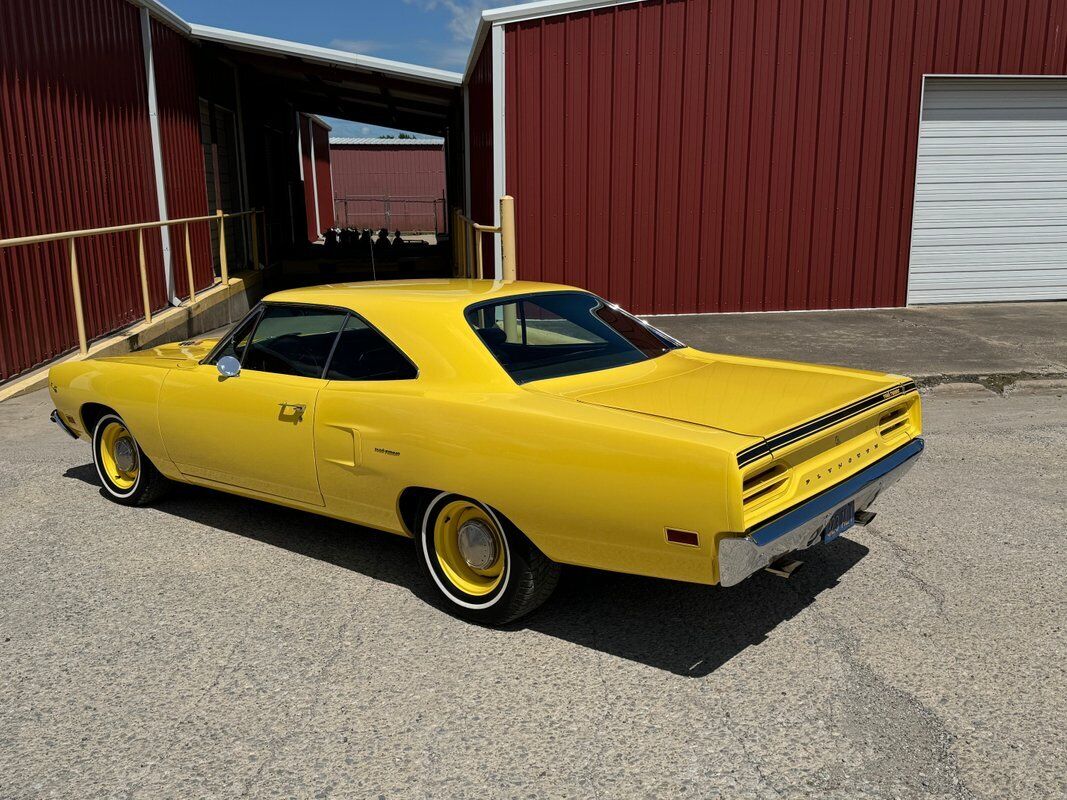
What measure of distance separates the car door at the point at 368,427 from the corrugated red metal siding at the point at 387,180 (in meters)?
40.0

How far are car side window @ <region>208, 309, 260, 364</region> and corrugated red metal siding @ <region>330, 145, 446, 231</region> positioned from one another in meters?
39.3

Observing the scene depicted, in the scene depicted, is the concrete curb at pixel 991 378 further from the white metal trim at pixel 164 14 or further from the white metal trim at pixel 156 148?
the white metal trim at pixel 164 14

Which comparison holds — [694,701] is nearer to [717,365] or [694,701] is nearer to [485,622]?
[485,622]

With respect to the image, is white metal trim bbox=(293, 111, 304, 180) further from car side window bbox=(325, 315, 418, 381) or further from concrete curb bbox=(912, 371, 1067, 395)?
car side window bbox=(325, 315, 418, 381)

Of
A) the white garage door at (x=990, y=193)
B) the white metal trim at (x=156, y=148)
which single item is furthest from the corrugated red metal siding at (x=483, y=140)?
the white garage door at (x=990, y=193)

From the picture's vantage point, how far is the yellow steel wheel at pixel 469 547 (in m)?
3.64

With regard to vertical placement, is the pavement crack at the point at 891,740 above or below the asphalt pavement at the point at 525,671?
above

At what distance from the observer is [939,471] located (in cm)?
566

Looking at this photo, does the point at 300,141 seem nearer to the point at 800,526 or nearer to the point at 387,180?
the point at 387,180

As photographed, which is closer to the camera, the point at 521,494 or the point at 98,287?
the point at 521,494

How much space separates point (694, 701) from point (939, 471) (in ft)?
10.7

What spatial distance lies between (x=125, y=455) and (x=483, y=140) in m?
8.62

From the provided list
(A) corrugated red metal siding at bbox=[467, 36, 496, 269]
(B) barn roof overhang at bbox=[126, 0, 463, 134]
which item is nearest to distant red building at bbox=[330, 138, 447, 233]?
(B) barn roof overhang at bbox=[126, 0, 463, 134]

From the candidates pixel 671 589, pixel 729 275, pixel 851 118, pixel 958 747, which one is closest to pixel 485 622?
pixel 671 589
